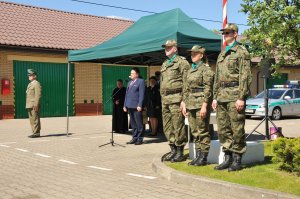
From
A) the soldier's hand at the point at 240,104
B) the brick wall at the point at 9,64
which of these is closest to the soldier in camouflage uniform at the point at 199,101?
the soldier's hand at the point at 240,104

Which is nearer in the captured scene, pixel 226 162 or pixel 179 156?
pixel 226 162

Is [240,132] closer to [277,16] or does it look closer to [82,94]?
[277,16]

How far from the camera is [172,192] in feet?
19.5

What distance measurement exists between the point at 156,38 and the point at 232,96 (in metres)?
4.29

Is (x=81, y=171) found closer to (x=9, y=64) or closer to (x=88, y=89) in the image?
(x=9, y=64)

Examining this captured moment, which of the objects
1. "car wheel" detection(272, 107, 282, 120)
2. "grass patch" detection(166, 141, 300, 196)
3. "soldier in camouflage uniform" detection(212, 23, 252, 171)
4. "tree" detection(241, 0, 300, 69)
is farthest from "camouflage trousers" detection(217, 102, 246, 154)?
"car wheel" detection(272, 107, 282, 120)

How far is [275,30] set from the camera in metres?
Result: 8.15

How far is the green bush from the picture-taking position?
238 inches

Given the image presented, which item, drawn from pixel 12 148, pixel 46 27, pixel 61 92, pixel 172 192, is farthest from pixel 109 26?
pixel 172 192

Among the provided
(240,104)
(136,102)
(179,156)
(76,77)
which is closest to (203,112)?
(240,104)

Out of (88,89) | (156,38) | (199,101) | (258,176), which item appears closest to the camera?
(258,176)

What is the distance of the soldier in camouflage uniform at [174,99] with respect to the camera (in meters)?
7.80

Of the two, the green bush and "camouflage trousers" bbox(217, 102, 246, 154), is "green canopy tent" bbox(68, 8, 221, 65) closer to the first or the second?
"camouflage trousers" bbox(217, 102, 246, 154)

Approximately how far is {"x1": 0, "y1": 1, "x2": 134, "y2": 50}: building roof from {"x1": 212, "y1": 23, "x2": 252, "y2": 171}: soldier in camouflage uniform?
52.3 feet
